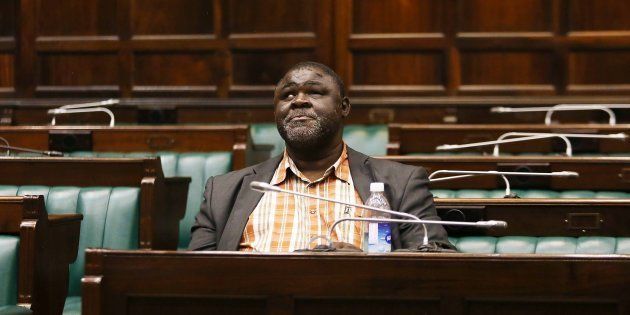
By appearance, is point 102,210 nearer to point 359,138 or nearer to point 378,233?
point 378,233

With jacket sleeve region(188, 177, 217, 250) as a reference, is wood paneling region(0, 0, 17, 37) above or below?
above

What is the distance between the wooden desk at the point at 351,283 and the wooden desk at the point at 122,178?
153 centimetres

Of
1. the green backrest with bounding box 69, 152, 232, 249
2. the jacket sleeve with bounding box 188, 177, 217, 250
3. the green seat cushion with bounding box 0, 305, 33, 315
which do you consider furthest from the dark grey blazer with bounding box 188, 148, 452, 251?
the green backrest with bounding box 69, 152, 232, 249

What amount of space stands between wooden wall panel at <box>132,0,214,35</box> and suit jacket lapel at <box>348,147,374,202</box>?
3.15 m

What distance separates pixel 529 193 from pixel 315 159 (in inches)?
37.7

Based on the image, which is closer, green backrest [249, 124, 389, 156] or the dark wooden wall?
green backrest [249, 124, 389, 156]

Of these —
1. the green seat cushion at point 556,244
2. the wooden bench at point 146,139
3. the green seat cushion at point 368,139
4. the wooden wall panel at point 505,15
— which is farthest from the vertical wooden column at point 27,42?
the green seat cushion at point 556,244

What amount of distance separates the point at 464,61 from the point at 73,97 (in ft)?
7.02

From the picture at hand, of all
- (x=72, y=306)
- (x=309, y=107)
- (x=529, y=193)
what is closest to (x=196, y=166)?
(x=72, y=306)

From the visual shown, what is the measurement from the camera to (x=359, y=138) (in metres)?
5.32

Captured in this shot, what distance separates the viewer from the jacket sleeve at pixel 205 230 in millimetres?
2832

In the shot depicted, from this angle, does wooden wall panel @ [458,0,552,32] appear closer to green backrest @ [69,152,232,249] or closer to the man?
green backrest @ [69,152,232,249]

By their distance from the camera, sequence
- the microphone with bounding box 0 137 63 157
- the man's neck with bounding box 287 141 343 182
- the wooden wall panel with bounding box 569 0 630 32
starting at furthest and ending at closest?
the wooden wall panel with bounding box 569 0 630 32, the microphone with bounding box 0 137 63 157, the man's neck with bounding box 287 141 343 182

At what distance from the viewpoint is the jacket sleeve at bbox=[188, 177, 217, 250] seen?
111 inches
